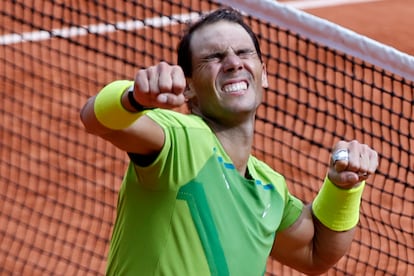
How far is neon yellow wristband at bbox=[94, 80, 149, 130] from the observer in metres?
Result: 2.90

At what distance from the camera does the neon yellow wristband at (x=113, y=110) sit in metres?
2.90

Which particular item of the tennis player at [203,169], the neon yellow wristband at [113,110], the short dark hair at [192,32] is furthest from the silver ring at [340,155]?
the neon yellow wristband at [113,110]

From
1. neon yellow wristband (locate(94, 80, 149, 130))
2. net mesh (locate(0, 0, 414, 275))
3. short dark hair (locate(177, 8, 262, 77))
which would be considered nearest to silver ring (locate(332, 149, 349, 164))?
short dark hair (locate(177, 8, 262, 77))

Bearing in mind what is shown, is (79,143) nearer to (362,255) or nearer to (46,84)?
(46,84)

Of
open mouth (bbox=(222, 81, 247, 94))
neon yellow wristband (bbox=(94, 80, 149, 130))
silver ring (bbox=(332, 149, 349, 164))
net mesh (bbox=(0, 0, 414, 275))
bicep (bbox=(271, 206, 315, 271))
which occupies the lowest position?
net mesh (bbox=(0, 0, 414, 275))

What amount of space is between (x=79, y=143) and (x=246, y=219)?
407cm

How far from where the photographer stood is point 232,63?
3.31 m

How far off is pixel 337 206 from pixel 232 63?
0.63 m

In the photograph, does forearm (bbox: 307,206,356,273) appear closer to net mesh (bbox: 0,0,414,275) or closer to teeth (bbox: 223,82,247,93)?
teeth (bbox: 223,82,247,93)

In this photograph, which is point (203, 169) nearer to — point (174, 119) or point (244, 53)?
point (174, 119)

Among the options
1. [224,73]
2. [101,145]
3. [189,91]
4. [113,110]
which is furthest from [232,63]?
[101,145]

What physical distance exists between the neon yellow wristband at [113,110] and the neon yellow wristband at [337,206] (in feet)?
3.06

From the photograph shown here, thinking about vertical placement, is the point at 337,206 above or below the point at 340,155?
below

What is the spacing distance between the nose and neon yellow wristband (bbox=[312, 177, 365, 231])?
21.8 inches
